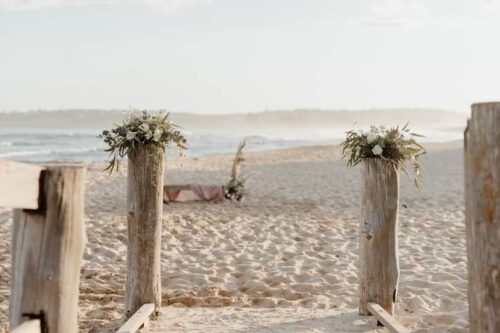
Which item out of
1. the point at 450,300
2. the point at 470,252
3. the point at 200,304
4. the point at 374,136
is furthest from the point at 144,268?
the point at 470,252

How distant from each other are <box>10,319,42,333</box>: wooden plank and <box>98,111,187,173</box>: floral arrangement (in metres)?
2.75

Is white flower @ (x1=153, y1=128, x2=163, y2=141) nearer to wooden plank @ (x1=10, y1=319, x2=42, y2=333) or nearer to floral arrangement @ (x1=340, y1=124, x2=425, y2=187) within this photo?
floral arrangement @ (x1=340, y1=124, x2=425, y2=187)

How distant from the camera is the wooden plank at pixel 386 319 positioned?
4801 millimetres

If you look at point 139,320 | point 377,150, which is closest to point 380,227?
point 377,150

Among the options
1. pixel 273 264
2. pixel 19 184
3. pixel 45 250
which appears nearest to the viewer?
Result: pixel 19 184

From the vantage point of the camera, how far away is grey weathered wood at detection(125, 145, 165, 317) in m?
5.37

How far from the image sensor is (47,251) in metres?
2.62

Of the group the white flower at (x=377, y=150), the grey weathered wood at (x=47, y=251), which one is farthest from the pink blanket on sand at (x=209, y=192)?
the grey weathered wood at (x=47, y=251)

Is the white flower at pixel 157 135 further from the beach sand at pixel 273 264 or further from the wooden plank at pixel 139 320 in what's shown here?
the beach sand at pixel 273 264

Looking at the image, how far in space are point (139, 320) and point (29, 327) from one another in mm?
2455

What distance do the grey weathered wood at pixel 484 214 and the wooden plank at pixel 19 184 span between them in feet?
5.58

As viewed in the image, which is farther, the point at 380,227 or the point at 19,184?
the point at 380,227

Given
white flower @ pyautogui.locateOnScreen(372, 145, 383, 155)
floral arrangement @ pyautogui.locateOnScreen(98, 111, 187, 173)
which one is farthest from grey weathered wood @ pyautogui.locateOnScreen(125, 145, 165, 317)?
white flower @ pyautogui.locateOnScreen(372, 145, 383, 155)

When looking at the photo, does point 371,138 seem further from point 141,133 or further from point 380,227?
point 141,133
